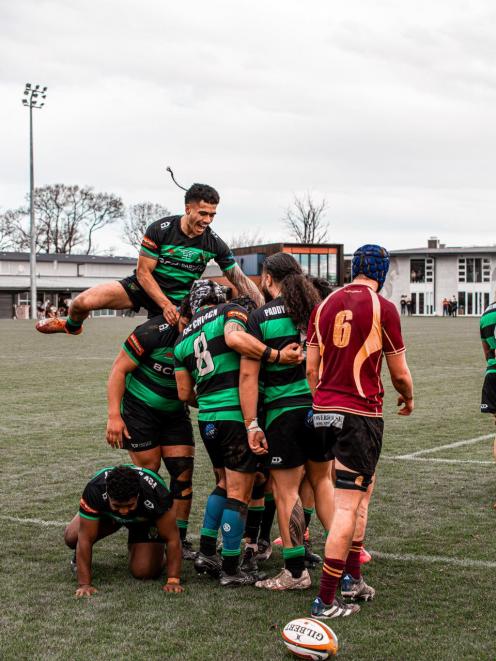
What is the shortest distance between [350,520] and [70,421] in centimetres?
896

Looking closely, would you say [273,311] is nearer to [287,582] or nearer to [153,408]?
[153,408]

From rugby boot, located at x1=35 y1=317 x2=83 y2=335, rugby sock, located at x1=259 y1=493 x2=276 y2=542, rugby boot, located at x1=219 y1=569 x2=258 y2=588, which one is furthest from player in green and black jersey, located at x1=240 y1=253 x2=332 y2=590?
rugby boot, located at x1=35 y1=317 x2=83 y2=335

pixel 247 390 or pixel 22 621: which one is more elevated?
pixel 247 390

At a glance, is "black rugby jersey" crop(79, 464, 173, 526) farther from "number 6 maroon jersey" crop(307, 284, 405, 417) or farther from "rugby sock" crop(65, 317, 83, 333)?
"rugby sock" crop(65, 317, 83, 333)

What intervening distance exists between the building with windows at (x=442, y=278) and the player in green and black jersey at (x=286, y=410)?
261 ft

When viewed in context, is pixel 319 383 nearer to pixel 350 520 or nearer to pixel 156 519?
pixel 350 520

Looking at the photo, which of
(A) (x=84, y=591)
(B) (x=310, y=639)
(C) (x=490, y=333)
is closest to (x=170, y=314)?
(A) (x=84, y=591)

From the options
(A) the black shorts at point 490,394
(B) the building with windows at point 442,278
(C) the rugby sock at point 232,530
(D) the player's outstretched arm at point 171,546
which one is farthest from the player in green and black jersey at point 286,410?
(B) the building with windows at point 442,278

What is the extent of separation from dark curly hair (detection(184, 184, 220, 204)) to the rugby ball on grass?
3.09 metres

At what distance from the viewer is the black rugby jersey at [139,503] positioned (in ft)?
18.1

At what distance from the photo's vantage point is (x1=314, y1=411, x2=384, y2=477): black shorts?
5020mm

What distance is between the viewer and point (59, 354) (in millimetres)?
27047

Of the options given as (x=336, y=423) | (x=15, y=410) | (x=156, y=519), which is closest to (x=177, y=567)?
(x=156, y=519)

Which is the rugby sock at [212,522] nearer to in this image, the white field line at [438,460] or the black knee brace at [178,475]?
the black knee brace at [178,475]
